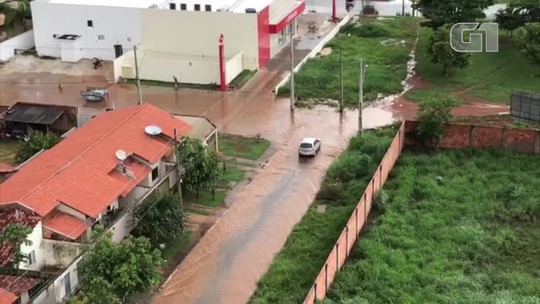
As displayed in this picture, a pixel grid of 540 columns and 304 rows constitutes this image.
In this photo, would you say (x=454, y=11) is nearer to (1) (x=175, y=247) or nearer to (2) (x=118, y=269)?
(1) (x=175, y=247)

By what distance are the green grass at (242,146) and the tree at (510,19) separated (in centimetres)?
2041

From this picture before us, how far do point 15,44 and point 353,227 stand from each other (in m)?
32.9

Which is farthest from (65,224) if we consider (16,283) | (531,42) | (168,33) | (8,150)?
(531,42)

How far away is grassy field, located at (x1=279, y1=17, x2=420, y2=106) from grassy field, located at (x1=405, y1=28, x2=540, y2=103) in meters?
1.49

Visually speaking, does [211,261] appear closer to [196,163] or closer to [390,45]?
[196,163]

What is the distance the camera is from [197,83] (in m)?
48.0

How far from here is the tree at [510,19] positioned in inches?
2023

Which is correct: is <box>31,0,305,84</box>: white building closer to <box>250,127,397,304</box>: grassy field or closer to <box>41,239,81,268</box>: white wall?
<box>250,127,397,304</box>: grassy field

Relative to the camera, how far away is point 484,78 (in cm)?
4712

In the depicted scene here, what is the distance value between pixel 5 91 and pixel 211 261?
77.9 ft

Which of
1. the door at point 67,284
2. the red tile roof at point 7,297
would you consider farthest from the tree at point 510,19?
the red tile roof at point 7,297

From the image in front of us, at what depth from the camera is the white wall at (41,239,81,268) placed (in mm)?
26803

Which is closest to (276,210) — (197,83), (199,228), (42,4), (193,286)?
(199,228)

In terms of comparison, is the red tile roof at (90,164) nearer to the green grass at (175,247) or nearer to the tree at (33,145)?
the tree at (33,145)
